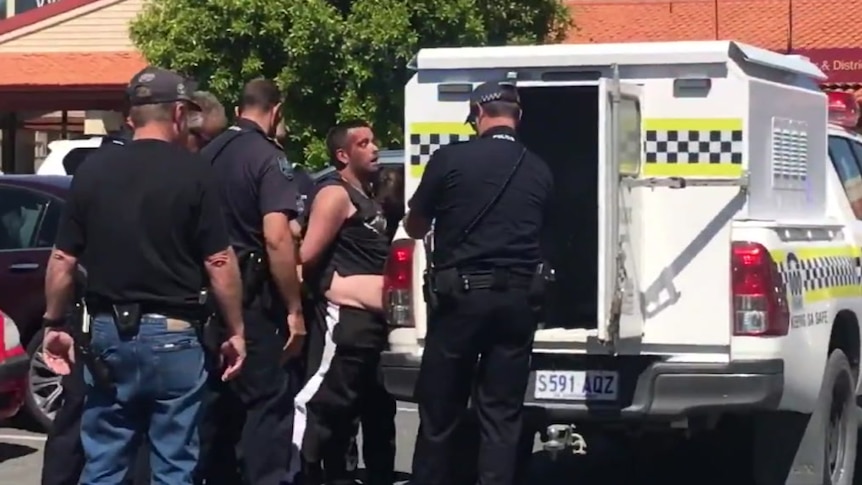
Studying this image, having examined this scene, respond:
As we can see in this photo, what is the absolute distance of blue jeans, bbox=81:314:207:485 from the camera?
5.80 metres

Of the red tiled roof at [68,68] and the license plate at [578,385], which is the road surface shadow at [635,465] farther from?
the red tiled roof at [68,68]

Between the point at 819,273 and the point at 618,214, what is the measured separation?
1.33 meters

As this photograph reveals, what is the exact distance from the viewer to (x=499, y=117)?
702 cm

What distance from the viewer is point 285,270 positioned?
23.1 ft

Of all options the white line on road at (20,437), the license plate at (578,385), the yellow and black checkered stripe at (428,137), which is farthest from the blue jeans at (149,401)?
the white line on road at (20,437)

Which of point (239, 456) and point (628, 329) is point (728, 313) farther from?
point (239, 456)

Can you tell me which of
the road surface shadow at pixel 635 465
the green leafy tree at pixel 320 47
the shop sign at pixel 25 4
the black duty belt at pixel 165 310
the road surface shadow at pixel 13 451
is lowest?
the road surface shadow at pixel 635 465

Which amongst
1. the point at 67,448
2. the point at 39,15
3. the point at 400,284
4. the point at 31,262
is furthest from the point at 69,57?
the point at 67,448

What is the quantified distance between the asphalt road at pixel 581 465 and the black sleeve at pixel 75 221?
320cm

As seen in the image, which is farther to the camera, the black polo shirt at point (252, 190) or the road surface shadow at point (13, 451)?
the road surface shadow at point (13, 451)

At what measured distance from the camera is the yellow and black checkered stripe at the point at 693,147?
723 cm

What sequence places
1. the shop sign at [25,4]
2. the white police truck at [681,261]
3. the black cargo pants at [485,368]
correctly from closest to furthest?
the black cargo pants at [485,368] → the white police truck at [681,261] → the shop sign at [25,4]

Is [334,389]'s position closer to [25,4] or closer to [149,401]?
[149,401]

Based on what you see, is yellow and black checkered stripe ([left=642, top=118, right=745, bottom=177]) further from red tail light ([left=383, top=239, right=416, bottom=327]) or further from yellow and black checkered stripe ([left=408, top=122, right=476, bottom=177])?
red tail light ([left=383, top=239, right=416, bottom=327])
